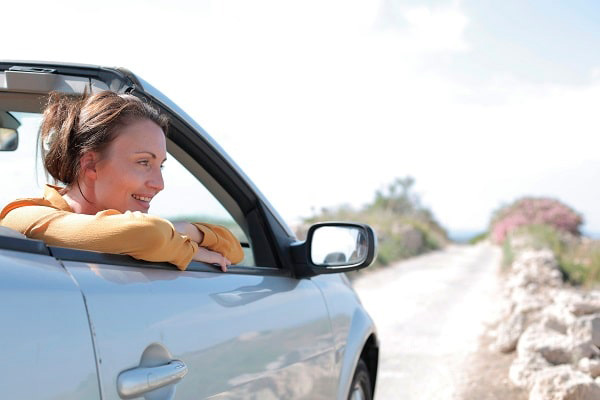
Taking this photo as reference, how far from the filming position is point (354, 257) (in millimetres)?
3211

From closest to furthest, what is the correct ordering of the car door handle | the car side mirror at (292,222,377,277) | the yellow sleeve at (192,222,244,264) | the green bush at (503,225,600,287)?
1. the car door handle
2. the yellow sleeve at (192,222,244,264)
3. the car side mirror at (292,222,377,277)
4. the green bush at (503,225,600,287)

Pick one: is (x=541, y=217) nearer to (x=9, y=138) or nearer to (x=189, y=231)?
(x=9, y=138)

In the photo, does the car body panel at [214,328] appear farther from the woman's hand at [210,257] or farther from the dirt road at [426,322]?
the dirt road at [426,322]

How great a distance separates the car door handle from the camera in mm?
1598

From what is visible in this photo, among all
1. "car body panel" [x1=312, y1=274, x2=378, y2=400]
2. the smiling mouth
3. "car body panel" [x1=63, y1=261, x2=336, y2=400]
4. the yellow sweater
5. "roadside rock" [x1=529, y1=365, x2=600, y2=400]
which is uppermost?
the smiling mouth

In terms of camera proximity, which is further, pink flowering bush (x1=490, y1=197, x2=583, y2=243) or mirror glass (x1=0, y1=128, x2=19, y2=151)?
pink flowering bush (x1=490, y1=197, x2=583, y2=243)

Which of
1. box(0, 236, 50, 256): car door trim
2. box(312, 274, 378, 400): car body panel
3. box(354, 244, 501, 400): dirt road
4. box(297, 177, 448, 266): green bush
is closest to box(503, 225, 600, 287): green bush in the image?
box(354, 244, 501, 400): dirt road

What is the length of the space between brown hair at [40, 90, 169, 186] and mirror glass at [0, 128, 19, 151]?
65cm

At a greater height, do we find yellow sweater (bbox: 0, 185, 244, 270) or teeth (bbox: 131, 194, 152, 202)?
teeth (bbox: 131, 194, 152, 202)

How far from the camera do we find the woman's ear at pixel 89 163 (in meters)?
2.17

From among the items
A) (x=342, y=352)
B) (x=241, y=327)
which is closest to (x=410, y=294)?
(x=342, y=352)

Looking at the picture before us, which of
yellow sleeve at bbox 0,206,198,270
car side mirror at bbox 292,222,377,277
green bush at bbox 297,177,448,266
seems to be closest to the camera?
yellow sleeve at bbox 0,206,198,270

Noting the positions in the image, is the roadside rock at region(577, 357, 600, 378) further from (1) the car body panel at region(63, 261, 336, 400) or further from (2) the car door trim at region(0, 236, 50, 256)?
(2) the car door trim at region(0, 236, 50, 256)

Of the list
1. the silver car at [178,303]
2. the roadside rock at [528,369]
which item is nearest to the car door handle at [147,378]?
the silver car at [178,303]
